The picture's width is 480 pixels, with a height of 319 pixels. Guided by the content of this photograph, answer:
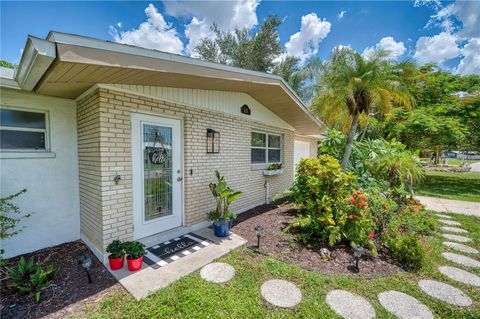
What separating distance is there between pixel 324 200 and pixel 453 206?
6947mm

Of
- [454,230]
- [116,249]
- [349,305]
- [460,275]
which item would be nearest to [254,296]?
[349,305]

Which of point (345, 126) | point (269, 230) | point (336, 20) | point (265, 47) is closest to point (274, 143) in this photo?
point (345, 126)

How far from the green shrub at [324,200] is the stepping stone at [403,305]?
3.76 feet

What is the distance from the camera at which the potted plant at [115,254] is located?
116 inches

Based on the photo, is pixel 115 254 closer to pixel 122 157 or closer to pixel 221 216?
pixel 122 157

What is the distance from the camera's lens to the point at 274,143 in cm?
753

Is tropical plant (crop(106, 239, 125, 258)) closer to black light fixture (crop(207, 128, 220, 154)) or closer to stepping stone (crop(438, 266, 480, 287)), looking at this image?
black light fixture (crop(207, 128, 220, 154))

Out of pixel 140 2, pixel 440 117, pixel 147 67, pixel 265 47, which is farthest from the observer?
pixel 265 47

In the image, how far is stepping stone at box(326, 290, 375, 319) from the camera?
89.4 inches

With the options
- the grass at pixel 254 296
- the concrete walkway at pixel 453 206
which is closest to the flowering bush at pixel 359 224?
the grass at pixel 254 296

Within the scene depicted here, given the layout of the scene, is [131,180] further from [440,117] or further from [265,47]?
[265,47]

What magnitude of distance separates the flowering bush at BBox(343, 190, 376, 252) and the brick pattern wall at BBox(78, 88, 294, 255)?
116 inches

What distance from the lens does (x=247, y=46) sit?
49.4 feet

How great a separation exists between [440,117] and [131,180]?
1362 cm
